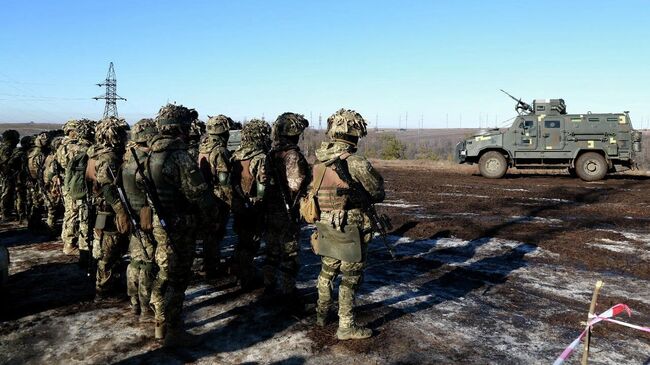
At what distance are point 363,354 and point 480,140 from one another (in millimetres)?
14757

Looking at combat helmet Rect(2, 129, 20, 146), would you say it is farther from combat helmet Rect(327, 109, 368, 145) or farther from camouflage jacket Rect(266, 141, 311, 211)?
combat helmet Rect(327, 109, 368, 145)

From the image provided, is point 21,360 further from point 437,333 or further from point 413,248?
point 413,248

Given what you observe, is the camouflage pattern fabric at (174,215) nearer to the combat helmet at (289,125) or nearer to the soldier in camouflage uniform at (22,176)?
the combat helmet at (289,125)

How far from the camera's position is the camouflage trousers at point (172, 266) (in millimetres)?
4285

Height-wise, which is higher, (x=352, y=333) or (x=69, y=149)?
(x=69, y=149)

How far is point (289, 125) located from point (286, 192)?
716 millimetres

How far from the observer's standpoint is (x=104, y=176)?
202 inches

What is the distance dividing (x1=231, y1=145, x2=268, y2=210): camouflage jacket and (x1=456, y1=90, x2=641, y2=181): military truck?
44.8ft

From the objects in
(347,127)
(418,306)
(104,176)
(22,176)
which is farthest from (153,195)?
(22,176)

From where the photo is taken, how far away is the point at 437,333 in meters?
4.76

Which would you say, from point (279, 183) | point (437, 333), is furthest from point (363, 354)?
point (279, 183)

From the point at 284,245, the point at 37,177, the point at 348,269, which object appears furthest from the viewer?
the point at 37,177

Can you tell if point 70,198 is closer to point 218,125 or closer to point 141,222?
point 218,125

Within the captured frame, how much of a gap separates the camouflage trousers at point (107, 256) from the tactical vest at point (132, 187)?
111cm
